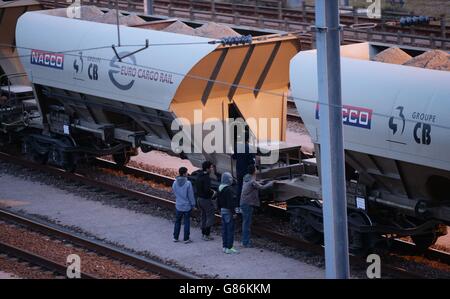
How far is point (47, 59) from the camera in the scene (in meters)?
20.5

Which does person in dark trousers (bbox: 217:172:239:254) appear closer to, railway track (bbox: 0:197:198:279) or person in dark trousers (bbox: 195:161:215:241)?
person in dark trousers (bbox: 195:161:215:241)

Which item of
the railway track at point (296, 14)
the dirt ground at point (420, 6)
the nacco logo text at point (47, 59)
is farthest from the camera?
the dirt ground at point (420, 6)

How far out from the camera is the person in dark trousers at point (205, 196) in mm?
16062

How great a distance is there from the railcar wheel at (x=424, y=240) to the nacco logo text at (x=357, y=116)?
104 inches

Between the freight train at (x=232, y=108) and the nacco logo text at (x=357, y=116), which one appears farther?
the nacco logo text at (x=357, y=116)

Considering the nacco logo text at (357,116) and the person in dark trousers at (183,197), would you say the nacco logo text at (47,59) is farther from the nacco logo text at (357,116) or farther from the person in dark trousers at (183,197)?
the nacco logo text at (357,116)

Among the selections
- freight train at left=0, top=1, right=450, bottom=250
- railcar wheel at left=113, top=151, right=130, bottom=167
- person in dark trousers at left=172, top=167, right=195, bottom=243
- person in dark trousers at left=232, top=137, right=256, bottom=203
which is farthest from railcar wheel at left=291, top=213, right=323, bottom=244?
railcar wheel at left=113, top=151, right=130, bottom=167

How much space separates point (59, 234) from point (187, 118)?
3208 mm

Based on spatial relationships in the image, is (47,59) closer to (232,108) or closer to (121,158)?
(121,158)

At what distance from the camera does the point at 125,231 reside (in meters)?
17.6

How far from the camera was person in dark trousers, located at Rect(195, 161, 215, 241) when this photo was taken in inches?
632

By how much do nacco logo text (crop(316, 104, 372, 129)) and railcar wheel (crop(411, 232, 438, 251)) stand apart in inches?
104

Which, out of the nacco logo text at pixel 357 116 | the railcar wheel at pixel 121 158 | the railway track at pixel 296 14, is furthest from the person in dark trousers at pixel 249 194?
the railway track at pixel 296 14
